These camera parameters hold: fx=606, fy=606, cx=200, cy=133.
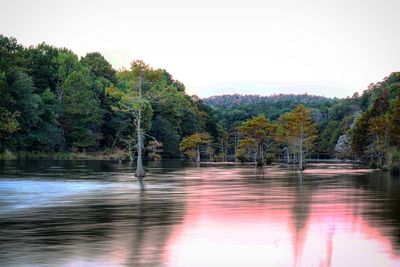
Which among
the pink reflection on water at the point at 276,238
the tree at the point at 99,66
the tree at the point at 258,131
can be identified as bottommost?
the pink reflection on water at the point at 276,238

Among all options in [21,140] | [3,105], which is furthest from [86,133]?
[3,105]

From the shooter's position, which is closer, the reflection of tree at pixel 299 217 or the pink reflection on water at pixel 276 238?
the pink reflection on water at pixel 276 238

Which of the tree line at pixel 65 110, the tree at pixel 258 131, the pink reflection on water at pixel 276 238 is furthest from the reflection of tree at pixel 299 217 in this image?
the tree at pixel 258 131

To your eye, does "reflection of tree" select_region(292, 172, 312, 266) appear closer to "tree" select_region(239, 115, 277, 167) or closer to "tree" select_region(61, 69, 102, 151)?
"tree" select_region(239, 115, 277, 167)

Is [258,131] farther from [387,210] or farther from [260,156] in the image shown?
[387,210]

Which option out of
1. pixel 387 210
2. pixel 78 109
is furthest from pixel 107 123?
pixel 387 210

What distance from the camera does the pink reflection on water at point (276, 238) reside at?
16.1m

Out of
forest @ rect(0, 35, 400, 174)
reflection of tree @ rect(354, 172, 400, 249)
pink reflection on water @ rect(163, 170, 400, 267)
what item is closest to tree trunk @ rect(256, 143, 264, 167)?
forest @ rect(0, 35, 400, 174)

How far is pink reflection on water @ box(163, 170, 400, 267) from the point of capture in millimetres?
16062

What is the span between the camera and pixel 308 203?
33312mm

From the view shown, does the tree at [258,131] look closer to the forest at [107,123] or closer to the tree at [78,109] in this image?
the forest at [107,123]

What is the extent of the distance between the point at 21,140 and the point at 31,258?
110 metres

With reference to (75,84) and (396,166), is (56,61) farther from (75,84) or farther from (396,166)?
(396,166)

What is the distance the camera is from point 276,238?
19.9 m
